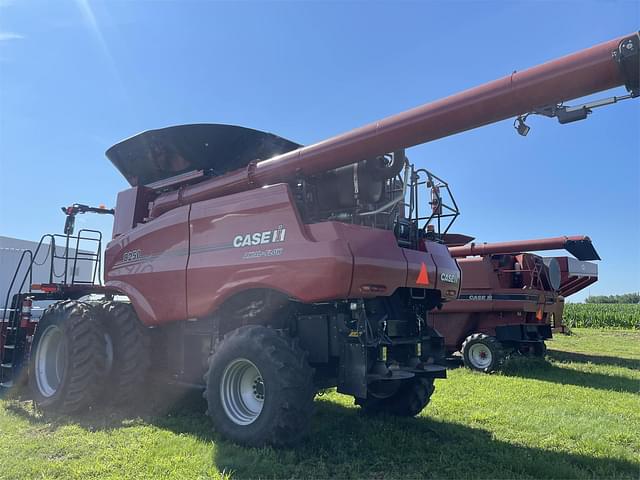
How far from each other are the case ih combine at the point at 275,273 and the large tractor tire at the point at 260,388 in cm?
1

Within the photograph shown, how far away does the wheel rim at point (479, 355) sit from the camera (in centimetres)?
1071

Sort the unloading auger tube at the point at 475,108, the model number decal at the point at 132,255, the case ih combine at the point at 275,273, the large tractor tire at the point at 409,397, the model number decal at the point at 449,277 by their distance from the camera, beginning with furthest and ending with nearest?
1. the model number decal at the point at 132,255
2. the large tractor tire at the point at 409,397
3. the model number decal at the point at 449,277
4. the case ih combine at the point at 275,273
5. the unloading auger tube at the point at 475,108

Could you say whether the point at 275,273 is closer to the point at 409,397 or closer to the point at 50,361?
the point at 409,397

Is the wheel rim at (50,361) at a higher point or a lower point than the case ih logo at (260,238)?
lower

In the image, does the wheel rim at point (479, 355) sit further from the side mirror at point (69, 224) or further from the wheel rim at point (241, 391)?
the side mirror at point (69, 224)

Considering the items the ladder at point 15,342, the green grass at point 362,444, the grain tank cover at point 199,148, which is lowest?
the green grass at point 362,444

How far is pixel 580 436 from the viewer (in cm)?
547

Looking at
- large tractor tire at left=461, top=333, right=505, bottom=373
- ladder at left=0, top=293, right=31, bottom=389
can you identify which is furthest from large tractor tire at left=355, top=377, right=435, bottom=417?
ladder at left=0, top=293, right=31, bottom=389

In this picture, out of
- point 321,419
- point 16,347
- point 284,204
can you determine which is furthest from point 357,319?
point 16,347

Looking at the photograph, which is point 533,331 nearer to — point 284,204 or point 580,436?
point 580,436

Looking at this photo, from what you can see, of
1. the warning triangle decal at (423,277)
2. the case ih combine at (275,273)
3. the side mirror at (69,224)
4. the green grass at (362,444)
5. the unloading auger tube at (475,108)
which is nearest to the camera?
the unloading auger tube at (475,108)

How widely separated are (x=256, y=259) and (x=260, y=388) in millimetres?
1266

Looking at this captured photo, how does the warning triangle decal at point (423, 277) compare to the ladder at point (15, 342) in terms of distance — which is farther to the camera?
the ladder at point (15, 342)

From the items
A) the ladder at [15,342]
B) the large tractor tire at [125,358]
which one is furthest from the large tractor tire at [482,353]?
the ladder at [15,342]
